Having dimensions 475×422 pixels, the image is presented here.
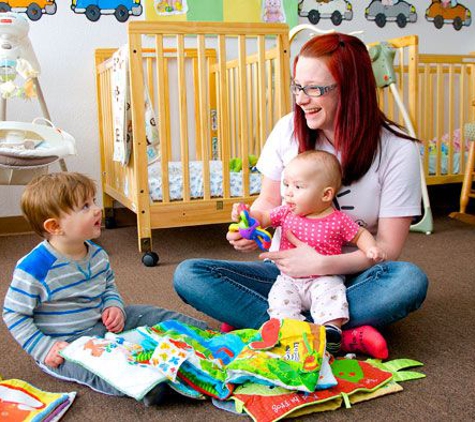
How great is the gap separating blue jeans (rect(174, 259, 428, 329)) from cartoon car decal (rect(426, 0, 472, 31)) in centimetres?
286

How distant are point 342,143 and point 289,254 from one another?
11.1 inches

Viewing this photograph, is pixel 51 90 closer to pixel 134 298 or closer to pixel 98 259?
pixel 134 298

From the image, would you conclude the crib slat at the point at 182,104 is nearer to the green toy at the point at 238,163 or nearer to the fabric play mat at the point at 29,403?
the green toy at the point at 238,163

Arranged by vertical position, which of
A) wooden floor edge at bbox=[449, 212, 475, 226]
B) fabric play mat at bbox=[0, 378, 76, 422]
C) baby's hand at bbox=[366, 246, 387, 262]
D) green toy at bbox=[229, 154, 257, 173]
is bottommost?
wooden floor edge at bbox=[449, 212, 475, 226]

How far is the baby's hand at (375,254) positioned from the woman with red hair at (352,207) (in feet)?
0.17

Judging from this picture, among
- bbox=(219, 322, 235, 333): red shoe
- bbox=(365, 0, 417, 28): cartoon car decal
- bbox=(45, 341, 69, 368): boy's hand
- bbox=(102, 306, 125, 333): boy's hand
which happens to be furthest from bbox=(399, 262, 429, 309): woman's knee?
bbox=(365, 0, 417, 28): cartoon car decal

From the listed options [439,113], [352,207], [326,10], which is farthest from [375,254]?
[326,10]

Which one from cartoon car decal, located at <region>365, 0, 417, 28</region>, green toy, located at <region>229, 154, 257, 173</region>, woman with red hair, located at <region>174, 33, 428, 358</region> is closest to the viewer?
woman with red hair, located at <region>174, 33, 428, 358</region>

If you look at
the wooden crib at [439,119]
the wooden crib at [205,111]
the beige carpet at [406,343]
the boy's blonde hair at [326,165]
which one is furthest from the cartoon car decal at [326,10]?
the boy's blonde hair at [326,165]

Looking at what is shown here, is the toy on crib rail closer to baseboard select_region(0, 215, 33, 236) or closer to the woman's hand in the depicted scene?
the woman's hand

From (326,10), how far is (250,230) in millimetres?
2585

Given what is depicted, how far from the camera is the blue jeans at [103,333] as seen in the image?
3.97 ft

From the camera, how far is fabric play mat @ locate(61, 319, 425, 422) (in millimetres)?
1097

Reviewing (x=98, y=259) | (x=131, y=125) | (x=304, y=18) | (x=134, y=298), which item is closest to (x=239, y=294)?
(x=98, y=259)
